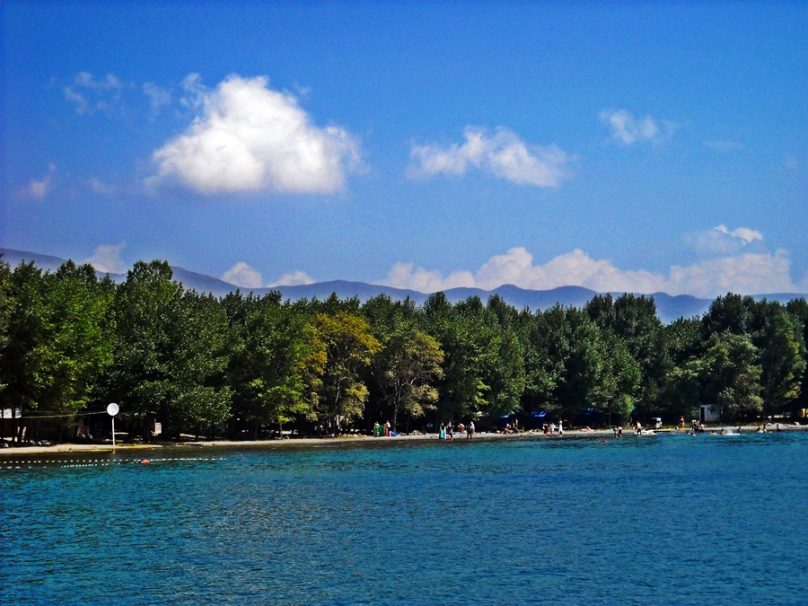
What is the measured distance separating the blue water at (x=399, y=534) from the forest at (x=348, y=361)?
14936mm

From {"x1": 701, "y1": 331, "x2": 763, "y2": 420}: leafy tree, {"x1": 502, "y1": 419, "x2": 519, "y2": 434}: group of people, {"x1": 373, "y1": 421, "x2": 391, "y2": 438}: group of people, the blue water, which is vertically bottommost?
the blue water

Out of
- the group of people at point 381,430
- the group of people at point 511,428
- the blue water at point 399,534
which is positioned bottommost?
the blue water at point 399,534

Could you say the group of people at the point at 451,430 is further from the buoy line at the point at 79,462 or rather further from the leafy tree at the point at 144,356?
the buoy line at the point at 79,462

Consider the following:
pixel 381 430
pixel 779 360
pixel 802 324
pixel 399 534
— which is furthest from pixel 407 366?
pixel 399 534

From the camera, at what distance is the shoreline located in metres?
90.8

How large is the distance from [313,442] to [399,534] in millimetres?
70641

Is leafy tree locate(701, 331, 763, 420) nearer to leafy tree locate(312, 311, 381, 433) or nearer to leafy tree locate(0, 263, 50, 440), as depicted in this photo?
leafy tree locate(312, 311, 381, 433)

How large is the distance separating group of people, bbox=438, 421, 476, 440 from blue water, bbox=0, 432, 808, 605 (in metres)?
46.5

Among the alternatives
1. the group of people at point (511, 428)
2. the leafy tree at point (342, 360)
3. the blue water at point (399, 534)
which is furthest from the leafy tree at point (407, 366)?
the blue water at point (399, 534)

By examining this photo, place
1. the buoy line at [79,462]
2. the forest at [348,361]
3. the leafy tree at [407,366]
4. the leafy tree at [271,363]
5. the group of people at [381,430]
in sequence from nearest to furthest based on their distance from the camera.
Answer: the buoy line at [79,462] → the forest at [348,361] → the leafy tree at [271,363] → the leafy tree at [407,366] → the group of people at [381,430]

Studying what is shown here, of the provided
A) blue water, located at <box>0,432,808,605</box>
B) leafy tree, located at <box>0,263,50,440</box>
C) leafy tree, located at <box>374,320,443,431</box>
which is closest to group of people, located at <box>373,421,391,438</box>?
leafy tree, located at <box>374,320,443,431</box>

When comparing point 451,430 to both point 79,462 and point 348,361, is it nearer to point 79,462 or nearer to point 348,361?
point 348,361

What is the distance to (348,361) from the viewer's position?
120 m

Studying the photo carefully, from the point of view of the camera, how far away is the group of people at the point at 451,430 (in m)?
129
